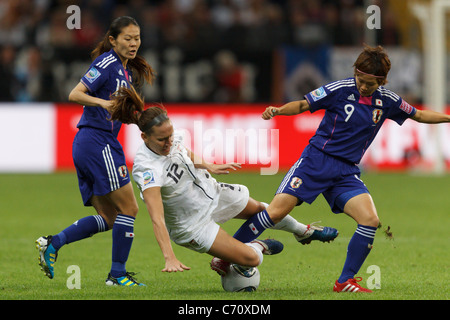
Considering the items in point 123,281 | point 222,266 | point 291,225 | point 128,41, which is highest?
point 128,41

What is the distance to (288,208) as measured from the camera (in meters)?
6.80

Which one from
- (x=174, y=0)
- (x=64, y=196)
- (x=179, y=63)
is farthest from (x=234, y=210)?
(x=174, y=0)

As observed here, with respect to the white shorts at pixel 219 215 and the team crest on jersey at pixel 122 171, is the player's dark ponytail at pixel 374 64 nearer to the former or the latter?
the white shorts at pixel 219 215

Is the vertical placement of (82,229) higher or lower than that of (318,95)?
lower

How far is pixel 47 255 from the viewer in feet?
22.9

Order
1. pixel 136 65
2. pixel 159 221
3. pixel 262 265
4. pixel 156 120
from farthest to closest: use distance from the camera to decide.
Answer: pixel 262 265 < pixel 136 65 < pixel 156 120 < pixel 159 221

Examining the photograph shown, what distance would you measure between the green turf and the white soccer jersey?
0.51 meters

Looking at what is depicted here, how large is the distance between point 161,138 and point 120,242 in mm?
999

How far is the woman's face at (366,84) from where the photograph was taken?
662cm

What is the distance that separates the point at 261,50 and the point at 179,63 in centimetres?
192

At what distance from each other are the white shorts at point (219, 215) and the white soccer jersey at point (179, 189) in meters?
0.03

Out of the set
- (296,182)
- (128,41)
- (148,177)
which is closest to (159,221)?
(148,177)

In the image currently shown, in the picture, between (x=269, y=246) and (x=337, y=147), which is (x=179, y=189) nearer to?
(x=269, y=246)

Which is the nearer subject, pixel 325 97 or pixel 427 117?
pixel 325 97
